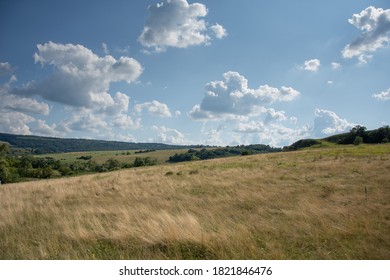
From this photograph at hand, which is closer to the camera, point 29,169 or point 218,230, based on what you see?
point 218,230

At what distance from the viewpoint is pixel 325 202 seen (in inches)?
389

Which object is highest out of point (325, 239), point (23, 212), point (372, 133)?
point (372, 133)

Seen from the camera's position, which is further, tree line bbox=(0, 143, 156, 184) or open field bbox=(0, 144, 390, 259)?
tree line bbox=(0, 143, 156, 184)

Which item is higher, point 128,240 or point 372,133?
point 372,133

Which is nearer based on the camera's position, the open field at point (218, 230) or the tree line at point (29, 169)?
the open field at point (218, 230)

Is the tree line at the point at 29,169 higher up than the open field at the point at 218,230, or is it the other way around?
the open field at the point at 218,230

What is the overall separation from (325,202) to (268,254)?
18.5ft

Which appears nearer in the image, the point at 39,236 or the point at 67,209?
the point at 39,236

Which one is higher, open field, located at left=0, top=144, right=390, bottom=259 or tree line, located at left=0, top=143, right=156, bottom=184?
open field, located at left=0, top=144, right=390, bottom=259

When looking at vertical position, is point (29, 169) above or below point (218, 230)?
below
